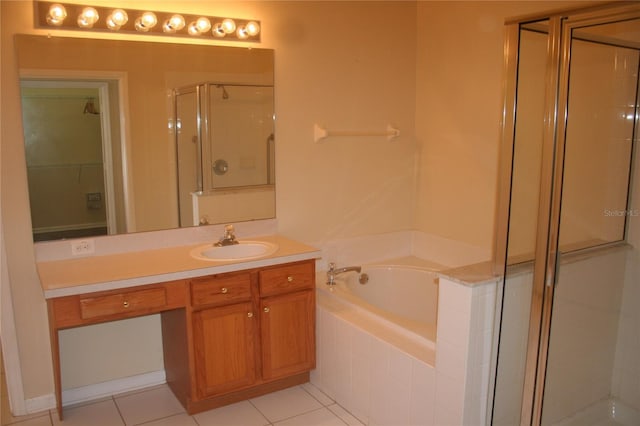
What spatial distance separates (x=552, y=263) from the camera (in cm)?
202

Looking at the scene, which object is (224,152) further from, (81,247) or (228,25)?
(81,247)

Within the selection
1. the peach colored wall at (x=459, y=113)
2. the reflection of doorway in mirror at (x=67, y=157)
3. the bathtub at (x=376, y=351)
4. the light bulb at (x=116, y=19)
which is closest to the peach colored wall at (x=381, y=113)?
the peach colored wall at (x=459, y=113)

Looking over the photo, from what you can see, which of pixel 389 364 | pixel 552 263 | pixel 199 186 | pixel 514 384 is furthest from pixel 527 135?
pixel 199 186

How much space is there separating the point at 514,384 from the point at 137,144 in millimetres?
2099

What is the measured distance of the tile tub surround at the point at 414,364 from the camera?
207 centimetres

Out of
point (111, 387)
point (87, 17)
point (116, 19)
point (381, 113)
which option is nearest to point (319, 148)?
point (381, 113)

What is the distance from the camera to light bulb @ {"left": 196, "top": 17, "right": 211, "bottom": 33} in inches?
110

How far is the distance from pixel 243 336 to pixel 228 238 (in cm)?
56

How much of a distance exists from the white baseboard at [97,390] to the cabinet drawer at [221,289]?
2.47 ft

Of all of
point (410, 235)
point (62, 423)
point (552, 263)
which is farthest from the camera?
point (410, 235)

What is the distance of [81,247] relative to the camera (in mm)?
2654

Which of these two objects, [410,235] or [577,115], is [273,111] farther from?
[577,115]

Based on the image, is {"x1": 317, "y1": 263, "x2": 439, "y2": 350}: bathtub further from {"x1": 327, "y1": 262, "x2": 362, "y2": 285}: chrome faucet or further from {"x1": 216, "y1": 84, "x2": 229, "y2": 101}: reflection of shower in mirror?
{"x1": 216, "y1": 84, "x2": 229, "y2": 101}: reflection of shower in mirror

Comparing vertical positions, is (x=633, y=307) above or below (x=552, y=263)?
below
